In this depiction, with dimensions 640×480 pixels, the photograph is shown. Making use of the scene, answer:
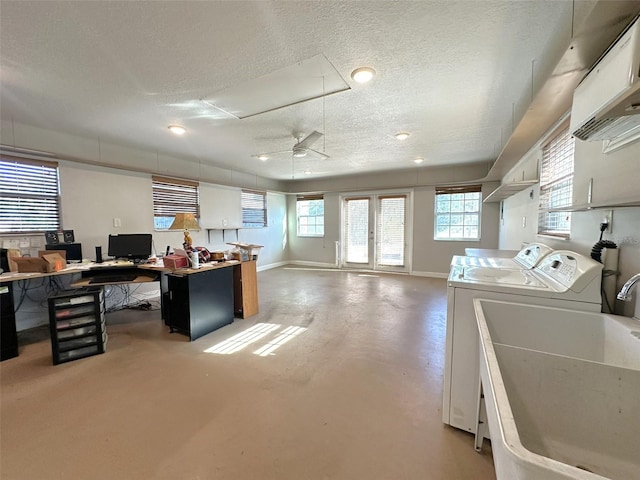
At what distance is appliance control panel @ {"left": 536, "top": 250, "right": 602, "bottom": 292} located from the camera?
50.1 inches

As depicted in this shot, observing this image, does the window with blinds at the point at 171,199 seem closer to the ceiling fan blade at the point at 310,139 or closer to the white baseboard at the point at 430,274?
the ceiling fan blade at the point at 310,139

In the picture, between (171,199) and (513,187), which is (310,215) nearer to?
(171,199)

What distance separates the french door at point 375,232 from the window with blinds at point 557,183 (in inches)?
144

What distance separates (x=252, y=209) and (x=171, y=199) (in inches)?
83.2

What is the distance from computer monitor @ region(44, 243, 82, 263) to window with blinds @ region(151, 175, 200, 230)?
4.07ft

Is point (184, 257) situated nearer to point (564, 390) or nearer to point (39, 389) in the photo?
point (39, 389)

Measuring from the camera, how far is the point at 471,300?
1549mm

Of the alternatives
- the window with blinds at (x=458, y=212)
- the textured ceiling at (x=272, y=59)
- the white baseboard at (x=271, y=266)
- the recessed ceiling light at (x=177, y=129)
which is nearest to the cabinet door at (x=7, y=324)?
the textured ceiling at (x=272, y=59)

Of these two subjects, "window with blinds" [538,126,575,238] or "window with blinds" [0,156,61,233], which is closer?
"window with blinds" [538,126,575,238]

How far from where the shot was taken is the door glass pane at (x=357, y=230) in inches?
275

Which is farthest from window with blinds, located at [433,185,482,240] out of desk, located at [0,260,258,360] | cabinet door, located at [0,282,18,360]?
cabinet door, located at [0,282,18,360]

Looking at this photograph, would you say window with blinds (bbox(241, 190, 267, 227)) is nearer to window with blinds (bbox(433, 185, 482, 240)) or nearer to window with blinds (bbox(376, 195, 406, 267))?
window with blinds (bbox(376, 195, 406, 267))

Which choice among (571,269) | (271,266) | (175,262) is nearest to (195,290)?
(175,262)

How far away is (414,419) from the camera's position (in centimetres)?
175
